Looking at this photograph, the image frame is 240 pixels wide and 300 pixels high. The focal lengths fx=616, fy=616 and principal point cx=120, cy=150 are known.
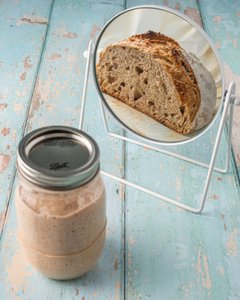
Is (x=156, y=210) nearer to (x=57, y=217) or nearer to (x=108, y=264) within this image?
(x=108, y=264)

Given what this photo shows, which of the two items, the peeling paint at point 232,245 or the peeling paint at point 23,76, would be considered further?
the peeling paint at point 23,76

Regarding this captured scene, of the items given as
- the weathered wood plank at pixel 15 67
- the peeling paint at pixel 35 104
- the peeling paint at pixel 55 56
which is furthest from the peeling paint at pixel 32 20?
the peeling paint at pixel 35 104

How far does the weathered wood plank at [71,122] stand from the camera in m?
0.85

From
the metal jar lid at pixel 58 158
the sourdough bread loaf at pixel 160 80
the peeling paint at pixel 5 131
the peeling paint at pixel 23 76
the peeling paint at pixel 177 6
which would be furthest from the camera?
the peeling paint at pixel 177 6

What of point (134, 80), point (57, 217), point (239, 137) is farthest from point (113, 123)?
point (57, 217)

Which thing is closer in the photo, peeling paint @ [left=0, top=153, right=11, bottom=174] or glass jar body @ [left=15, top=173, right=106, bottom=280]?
glass jar body @ [left=15, top=173, right=106, bottom=280]

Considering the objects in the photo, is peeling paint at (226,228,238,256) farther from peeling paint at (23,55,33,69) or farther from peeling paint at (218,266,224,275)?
peeling paint at (23,55,33,69)

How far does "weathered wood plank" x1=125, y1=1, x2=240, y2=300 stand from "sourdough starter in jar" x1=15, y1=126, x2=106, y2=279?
0.36 ft

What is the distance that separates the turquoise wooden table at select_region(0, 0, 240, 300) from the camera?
0.87 m

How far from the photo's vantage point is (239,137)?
3.84 feet

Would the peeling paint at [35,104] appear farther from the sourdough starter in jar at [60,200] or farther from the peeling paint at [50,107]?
the sourdough starter in jar at [60,200]

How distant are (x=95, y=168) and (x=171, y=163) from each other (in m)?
0.35

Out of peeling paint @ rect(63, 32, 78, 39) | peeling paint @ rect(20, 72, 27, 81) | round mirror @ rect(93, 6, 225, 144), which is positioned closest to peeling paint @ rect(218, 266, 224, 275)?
round mirror @ rect(93, 6, 225, 144)

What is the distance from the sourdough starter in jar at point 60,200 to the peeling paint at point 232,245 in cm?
22
